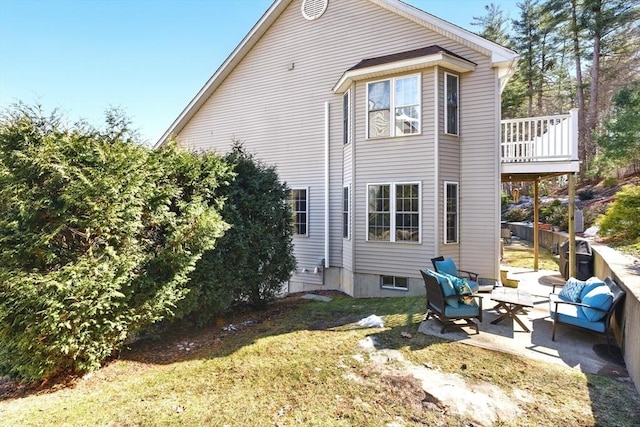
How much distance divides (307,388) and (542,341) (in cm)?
409

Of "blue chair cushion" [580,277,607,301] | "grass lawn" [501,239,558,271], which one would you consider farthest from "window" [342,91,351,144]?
"grass lawn" [501,239,558,271]

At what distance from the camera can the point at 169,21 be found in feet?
46.5

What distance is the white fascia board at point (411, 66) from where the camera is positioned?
8305 mm

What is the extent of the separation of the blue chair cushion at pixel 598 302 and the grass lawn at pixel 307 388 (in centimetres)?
127

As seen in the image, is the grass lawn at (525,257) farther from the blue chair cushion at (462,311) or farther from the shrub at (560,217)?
the blue chair cushion at (462,311)

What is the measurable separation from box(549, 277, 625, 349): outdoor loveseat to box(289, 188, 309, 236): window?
24.6 feet

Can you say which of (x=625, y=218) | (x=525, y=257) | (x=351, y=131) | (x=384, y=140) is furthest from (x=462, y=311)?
(x=525, y=257)

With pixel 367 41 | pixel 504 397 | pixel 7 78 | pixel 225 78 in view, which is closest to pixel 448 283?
pixel 504 397

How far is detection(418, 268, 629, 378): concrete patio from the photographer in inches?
187

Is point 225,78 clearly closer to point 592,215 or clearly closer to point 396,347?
point 396,347

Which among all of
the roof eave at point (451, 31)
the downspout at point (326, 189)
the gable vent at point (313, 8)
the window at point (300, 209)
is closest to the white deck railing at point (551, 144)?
the roof eave at point (451, 31)

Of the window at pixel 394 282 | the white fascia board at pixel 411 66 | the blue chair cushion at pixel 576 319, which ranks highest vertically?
the white fascia board at pixel 411 66

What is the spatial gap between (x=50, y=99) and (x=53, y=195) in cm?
130

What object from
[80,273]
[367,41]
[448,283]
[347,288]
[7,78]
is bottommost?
[347,288]
